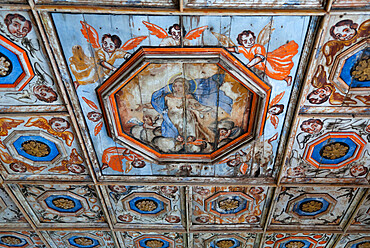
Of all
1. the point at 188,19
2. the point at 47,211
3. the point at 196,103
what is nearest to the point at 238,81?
the point at 196,103

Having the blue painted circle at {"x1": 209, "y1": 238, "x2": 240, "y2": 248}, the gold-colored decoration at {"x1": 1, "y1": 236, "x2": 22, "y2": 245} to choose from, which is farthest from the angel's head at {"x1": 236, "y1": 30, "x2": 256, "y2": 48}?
the gold-colored decoration at {"x1": 1, "y1": 236, "x2": 22, "y2": 245}

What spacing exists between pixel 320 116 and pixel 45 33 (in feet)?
11.1

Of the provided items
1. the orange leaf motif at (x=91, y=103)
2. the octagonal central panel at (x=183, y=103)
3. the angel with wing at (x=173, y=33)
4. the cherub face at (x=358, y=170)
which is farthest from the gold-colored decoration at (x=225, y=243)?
the angel with wing at (x=173, y=33)

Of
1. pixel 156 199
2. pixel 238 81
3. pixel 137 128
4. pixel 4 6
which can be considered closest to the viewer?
pixel 4 6

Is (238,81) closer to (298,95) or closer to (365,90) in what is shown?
(298,95)

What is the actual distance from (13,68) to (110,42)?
1235 mm

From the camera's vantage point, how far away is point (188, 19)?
3.78m

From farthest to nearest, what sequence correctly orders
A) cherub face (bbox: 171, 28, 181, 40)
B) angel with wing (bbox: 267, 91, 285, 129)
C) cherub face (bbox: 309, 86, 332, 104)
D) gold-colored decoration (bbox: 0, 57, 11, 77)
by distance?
angel with wing (bbox: 267, 91, 285, 129), cherub face (bbox: 309, 86, 332, 104), gold-colored decoration (bbox: 0, 57, 11, 77), cherub face (bbox: 171, 28, 181, 40)

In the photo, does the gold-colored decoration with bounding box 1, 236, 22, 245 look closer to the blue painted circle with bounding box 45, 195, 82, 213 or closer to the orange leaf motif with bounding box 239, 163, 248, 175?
the blue painted circle with bounding box 45, 195, 82, 213

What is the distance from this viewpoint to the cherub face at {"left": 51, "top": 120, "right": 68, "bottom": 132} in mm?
4879

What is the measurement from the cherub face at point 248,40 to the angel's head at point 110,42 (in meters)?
1.33

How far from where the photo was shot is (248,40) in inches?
155

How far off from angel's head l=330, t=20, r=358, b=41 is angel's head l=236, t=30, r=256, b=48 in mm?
806

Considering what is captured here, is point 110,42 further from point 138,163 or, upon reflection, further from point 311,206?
point 311,206
